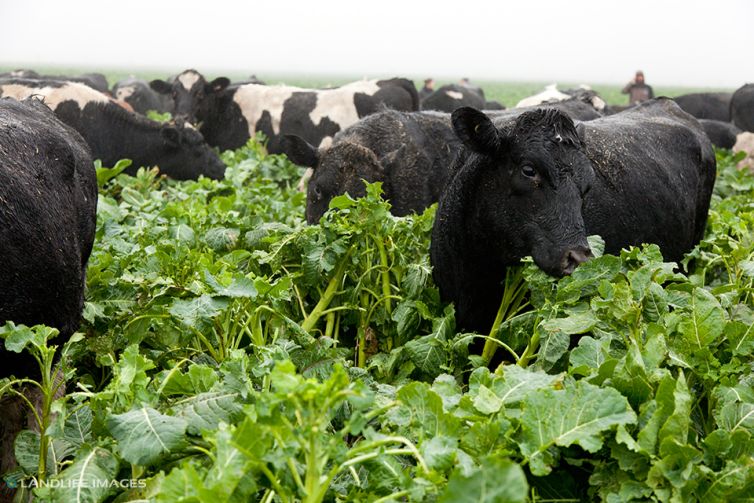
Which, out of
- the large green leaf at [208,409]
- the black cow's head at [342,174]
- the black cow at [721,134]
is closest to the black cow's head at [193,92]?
the black cow's head at [342,174]

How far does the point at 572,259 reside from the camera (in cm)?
350

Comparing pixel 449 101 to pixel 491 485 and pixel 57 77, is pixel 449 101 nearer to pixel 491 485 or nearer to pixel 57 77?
pixel 57 77

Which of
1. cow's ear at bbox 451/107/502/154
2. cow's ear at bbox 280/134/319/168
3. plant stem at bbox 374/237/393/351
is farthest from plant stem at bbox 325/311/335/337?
cow's ear at bbox 280/134/319/168

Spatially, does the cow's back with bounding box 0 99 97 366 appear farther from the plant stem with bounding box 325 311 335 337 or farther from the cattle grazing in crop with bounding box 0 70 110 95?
the cattle grazing in crop with bounding box 0 70 110 95

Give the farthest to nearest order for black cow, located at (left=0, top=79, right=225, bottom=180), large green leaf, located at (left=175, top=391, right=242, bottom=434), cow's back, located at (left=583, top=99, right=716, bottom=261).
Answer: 1. black cow, located at (left=0, top=79, right=225, bottom=180)
2. cow's back, located at (left=583, top=99, right=716, bottom=261)
3. large green leaf, located at (left=175, top=391, right=242, bottom=434)

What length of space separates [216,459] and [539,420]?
86 cm

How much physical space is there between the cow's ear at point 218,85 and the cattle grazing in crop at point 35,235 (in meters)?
10.4

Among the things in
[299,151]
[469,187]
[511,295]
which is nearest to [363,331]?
[511,295]

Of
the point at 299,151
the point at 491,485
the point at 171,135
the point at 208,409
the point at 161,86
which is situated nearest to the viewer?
the point at 491,485

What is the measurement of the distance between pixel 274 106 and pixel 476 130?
1037 centimetres

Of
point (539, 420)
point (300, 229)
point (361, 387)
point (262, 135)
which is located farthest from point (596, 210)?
point (262, 135)

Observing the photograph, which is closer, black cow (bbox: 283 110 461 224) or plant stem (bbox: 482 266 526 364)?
plant stem (bbox: 482 266 526 364)

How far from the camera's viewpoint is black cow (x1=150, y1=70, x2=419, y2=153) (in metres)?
13.3

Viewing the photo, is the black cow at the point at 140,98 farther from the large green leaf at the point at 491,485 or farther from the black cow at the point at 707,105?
the large green leaf at the point at 491,485
